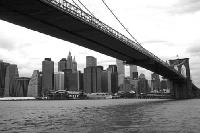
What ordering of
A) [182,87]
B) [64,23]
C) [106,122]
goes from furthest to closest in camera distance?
[182,87] < [64,23] < [106,122]

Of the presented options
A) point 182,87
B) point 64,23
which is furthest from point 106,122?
point 182,87

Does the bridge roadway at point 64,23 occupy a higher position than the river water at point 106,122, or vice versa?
the bridge roadway at point 64,23

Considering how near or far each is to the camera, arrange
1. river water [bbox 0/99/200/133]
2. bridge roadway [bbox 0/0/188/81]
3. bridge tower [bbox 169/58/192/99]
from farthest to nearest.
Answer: bridge tower [bbox 169/58/192/99], bridge roadway [bbox 0/0/188/81], river water [bbox 0/99/200/133]

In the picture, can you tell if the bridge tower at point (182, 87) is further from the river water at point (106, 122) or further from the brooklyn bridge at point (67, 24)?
the river water at point (106, 122)

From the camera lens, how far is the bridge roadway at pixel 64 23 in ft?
125

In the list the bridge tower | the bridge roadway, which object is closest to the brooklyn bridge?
the bridge roadway

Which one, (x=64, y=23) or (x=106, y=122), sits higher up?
(x=64, y=23)

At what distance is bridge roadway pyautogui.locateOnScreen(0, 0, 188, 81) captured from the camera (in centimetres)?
3820

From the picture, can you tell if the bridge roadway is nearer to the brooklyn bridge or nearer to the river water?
the brooklyn bridge

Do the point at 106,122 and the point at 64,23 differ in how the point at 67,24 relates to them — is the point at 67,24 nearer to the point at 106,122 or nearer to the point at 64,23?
the point at 64,23

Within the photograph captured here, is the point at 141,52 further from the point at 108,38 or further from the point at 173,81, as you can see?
the point at 173,81

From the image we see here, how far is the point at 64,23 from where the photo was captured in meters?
46.3

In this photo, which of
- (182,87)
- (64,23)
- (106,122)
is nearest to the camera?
(106,122)

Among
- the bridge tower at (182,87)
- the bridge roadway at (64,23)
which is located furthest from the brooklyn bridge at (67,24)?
the bridge tower at (182,87)
